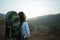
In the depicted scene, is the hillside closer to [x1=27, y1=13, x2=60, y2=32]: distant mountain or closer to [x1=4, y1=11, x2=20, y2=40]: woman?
[x1=27, y1=13, x2=60, y2=32]: distant mountain

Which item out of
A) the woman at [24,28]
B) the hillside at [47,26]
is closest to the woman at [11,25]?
the woman at [24,28]

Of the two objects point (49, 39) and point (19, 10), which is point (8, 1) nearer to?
point (19, 10)

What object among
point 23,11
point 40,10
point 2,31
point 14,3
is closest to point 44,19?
point 40,10

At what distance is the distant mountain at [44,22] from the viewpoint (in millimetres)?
3127

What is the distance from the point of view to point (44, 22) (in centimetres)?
315

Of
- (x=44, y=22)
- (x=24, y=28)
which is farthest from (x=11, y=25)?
(x=44, y=22)

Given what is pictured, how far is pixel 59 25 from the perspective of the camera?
316 cm

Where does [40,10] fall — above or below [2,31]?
above

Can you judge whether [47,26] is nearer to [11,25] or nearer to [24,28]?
[24,28]

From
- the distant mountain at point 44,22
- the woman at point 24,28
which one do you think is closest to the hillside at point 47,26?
the distant mountain at point 44,22

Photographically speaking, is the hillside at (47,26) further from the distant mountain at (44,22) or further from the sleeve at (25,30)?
the sleeve at (25,30)

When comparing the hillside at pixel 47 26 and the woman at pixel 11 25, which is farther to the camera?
the hillside at pixel 47 26

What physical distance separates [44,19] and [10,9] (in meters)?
0.60

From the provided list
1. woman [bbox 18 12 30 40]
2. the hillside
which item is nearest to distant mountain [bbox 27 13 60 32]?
the hillside
